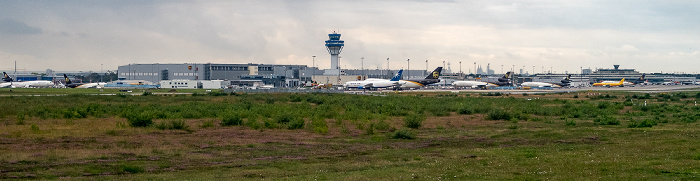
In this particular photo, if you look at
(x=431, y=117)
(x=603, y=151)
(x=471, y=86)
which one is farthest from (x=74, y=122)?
(x=471, y=86)

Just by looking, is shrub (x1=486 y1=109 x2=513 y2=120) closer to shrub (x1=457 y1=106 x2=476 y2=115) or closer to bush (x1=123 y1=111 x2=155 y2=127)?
shrub (x1=457 y1=106 x2=476 y2=115)

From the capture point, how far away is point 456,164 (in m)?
21.3

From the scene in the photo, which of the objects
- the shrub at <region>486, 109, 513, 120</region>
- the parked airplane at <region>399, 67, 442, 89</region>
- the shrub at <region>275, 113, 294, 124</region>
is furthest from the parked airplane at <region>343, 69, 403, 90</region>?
the shrub at <region>275, 113, 294, 124</region>

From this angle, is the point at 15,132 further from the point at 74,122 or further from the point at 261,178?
the point at 261,178

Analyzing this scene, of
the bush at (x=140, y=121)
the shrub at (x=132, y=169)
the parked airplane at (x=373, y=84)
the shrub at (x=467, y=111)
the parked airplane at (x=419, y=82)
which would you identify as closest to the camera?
the shrub at (x=132, y=169)

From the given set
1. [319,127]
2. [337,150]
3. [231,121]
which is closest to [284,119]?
[231,121]

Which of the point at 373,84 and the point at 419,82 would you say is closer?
A: the point at 373,84

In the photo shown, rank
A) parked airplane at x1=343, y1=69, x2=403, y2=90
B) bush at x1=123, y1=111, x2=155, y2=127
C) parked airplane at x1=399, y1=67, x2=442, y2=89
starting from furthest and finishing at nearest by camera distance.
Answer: parked airplane at x1=399, y1=67, x2=442, y2=89 → parked airplane at x1=343, y1=69, x2=403, y2=90 → bush at x1=123, y1=111, x2=155, y2=127

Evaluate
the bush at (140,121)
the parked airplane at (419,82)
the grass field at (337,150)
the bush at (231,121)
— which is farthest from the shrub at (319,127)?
the parked airplane at (419,82)

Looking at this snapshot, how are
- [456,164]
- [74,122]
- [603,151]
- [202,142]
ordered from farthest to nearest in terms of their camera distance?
[74,122] < [202,142] < [603,151] < [456,164]

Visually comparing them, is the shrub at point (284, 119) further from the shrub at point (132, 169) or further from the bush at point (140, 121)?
the shrub at point (132, 169)

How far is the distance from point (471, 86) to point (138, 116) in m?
154

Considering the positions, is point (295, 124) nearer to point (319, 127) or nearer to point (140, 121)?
point (319, 127)

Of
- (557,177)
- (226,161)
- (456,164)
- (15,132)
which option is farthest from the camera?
(15,132)
